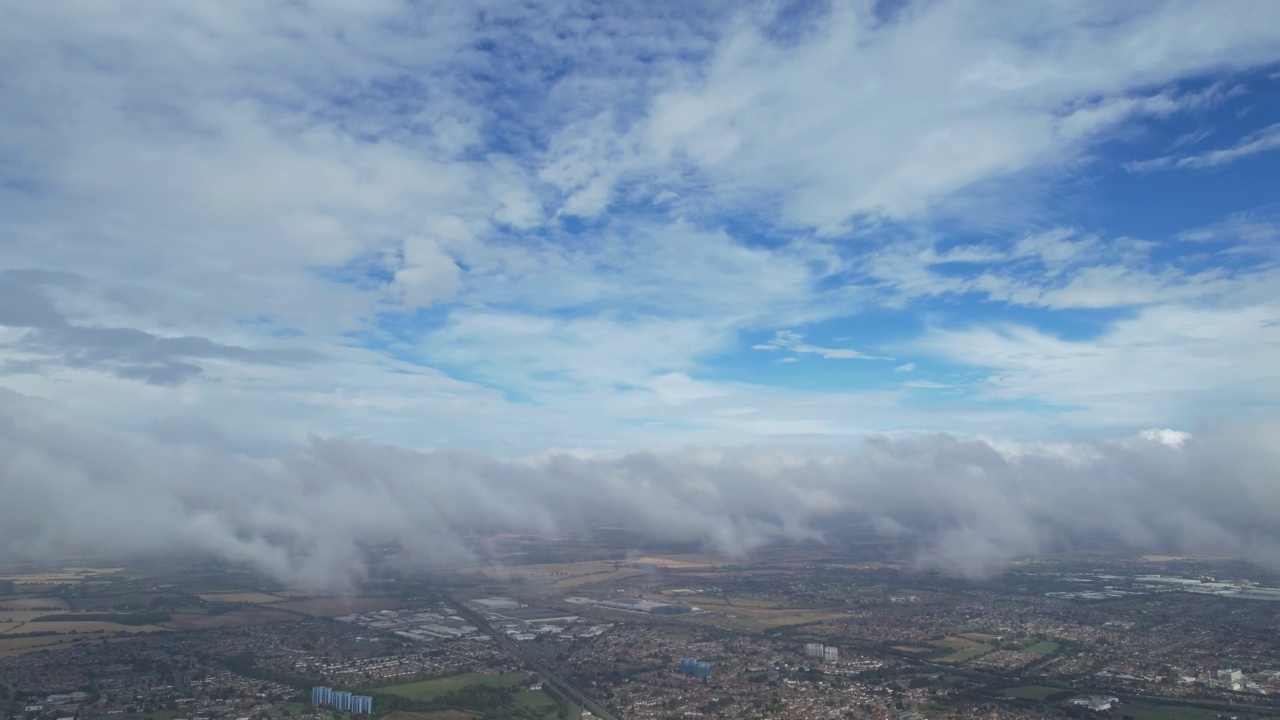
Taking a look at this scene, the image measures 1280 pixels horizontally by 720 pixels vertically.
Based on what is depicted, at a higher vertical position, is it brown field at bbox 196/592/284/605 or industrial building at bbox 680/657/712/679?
brown field at bbox 196/592/284/605

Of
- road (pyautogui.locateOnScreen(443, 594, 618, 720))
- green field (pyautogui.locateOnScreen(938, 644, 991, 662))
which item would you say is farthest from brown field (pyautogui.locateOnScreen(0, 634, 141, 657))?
green field (pyautogui.locateOnScreen(938, 644, 991, 662))

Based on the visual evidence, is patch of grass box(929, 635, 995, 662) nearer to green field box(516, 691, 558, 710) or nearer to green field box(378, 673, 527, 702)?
green field box(516, 691, 558, 710)

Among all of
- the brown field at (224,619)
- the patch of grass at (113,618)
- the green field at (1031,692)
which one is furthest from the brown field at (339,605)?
the green field at (1031,692)

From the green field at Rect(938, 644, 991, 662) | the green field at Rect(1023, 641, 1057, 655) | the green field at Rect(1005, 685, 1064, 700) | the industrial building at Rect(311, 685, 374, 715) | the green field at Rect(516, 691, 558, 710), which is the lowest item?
the green field at Rect(1005, 685, 1064, 700)

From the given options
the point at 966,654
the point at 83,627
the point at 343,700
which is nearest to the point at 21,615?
the point at 83,627

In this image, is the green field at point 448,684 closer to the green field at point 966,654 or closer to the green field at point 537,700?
the green field at point 537,700

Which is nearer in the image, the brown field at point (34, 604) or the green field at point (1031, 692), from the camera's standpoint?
the green field at point (1031, 692)

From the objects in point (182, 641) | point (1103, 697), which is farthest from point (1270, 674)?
point (182, 641)
